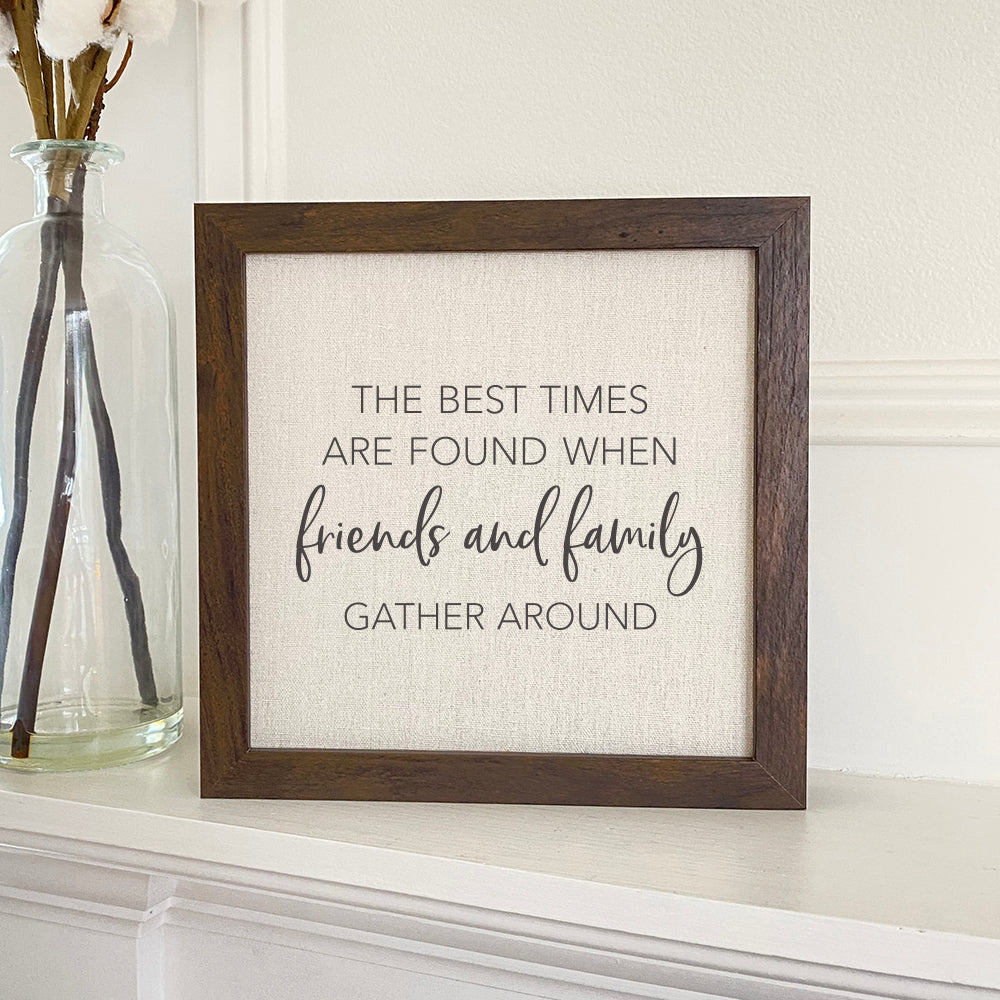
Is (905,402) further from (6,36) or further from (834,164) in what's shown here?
(6,36)

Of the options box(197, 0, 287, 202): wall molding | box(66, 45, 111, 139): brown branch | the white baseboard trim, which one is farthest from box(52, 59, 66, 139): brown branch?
the white baseboard trim

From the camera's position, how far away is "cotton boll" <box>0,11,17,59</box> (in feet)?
2.16

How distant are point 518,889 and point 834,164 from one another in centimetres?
49

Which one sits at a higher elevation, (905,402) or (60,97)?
(60,97)

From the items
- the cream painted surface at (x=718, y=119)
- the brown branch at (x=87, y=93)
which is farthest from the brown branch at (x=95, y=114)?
the cream painted surface at (x=718, y=119)

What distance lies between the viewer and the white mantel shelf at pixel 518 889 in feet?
1.53

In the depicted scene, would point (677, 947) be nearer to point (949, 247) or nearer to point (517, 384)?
point (517, 384)

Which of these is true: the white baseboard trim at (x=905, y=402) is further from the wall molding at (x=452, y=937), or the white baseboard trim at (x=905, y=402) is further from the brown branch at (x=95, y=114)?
the brown branch at (x=95, y=114)

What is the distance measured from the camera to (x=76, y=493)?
0.66 meters

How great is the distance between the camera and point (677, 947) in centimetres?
49

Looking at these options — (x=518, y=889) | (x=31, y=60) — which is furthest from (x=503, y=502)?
(x=31, y=60)

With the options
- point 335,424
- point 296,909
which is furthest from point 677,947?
point 335,424

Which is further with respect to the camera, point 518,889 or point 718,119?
point 718,119

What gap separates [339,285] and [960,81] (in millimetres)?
412
